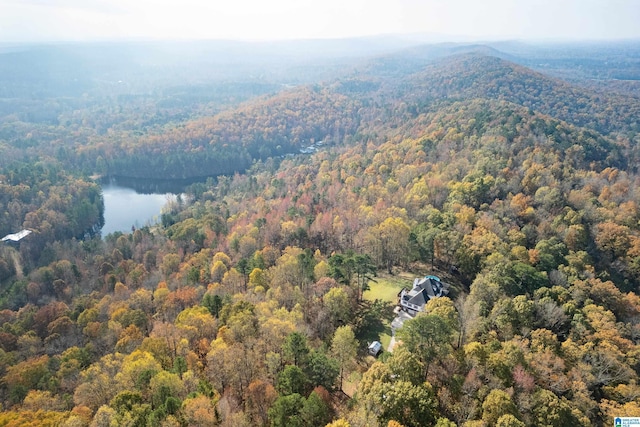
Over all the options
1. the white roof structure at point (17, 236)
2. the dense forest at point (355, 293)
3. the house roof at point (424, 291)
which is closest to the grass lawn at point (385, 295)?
the dense forest at point (355, 293)

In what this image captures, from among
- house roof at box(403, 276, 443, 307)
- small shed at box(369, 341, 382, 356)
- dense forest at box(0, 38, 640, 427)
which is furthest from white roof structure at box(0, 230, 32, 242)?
house roof at box(403, 276, 443, 307)

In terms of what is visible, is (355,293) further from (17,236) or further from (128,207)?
(128,207)

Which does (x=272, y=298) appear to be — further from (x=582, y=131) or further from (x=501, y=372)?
(x=582, y=131)

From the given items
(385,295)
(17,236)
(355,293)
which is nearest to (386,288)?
(385,295)

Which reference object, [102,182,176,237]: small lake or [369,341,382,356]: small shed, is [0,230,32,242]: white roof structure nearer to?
[102,182,176,237]: small lake

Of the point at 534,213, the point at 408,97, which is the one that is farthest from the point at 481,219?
the point at 408,97
